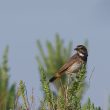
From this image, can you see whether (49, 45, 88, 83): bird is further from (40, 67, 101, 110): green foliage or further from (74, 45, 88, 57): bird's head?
(40, 67, 101, 110): green foliage

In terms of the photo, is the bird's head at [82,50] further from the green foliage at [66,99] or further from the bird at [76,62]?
the green foliage at [66,99]

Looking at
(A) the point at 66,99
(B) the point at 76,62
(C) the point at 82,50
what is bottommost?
(A) the point at 66,99

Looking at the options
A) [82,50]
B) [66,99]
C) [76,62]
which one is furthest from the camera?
[76,62]

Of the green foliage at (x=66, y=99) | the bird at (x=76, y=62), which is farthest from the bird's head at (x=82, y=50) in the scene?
the green foliage at (x=66, y=99)

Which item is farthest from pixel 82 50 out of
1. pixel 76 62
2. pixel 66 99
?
pixel 66 99

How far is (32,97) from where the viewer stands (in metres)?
3.72

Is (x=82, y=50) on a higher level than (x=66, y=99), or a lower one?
higher

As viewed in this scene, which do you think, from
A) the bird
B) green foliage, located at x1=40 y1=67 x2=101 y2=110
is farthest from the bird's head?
green foliage, located at x1=40 y1=67 x2=101 y2=110

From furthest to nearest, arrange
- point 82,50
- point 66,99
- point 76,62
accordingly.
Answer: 1. point 76,62
2. point 82,50
3. point 66,99

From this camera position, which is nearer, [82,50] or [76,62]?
[82,50]

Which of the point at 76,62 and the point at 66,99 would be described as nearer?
the point at 66,99

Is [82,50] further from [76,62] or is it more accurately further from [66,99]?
[66,99]

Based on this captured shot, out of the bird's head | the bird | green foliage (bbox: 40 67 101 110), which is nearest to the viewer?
green foliage (bbox: 40 67 101 110)

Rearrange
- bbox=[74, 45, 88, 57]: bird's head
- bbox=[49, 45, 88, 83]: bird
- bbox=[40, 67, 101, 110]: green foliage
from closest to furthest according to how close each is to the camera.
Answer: bbox=[40, 67, 101, 110]: green foliage
bbox=[74, 45, 88, 57]: bird's head
bbox=[49, 45, 88, 83]: bird
